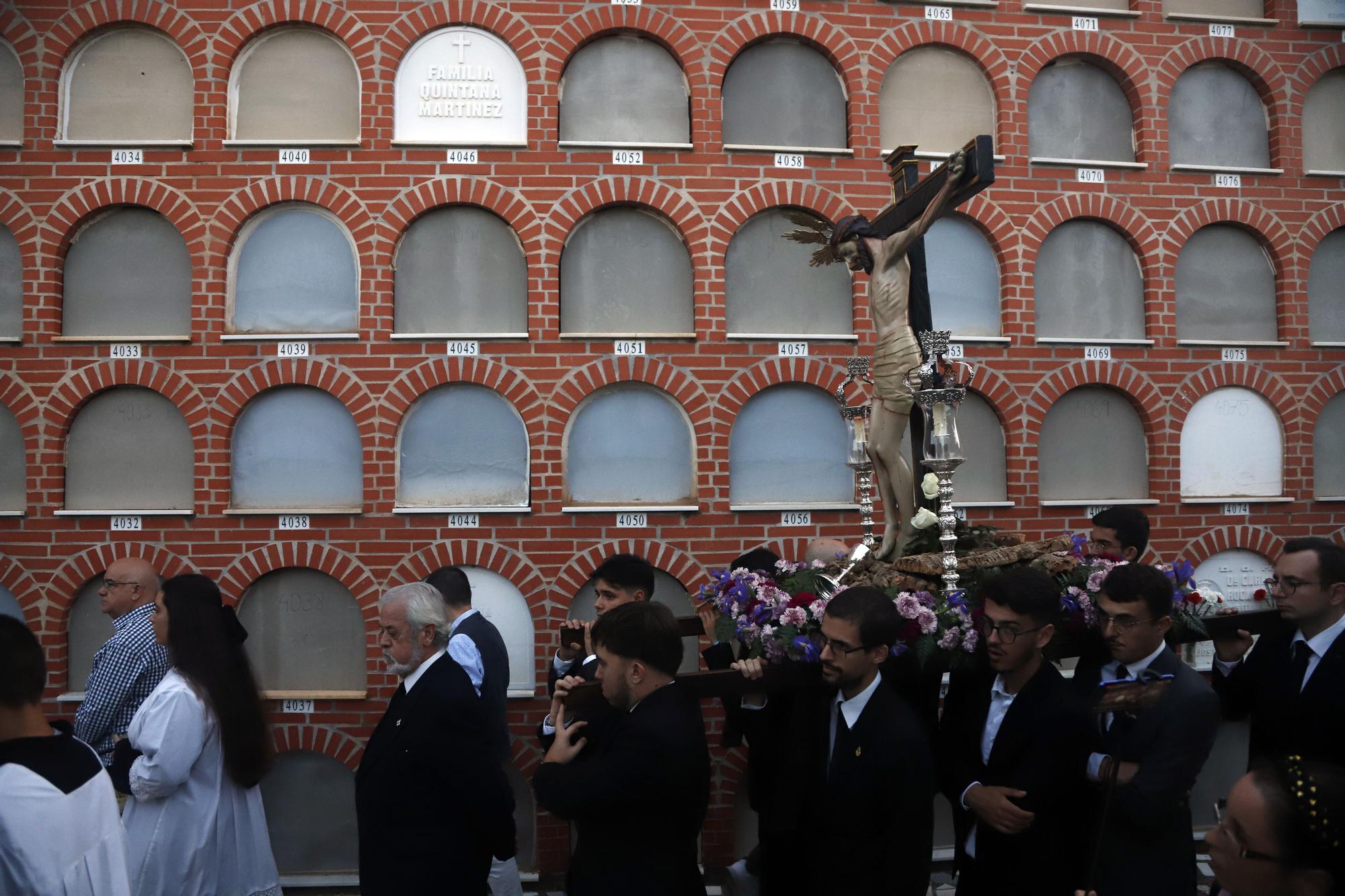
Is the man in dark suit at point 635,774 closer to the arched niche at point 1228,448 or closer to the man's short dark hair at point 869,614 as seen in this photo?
the man's short dark hair at point 869,614

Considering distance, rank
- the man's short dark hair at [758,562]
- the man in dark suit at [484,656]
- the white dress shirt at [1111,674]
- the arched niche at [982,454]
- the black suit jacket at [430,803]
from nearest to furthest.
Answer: the white dress shirt at [1111,674] < the black suit jacket at [430,803] < the man's short dark hair at [758,562] < the man in dark suit at [484,656] < the arched niche at [982,454]

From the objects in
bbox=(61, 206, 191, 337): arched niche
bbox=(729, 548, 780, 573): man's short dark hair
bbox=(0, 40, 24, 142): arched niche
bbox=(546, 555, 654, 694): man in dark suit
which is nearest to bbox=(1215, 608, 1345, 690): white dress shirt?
bbox=(729, 548, 780, 573): man's short dark hair

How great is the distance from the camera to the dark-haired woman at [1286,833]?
84.4 inches

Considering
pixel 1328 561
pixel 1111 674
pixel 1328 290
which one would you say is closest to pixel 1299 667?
pixel 1328 561

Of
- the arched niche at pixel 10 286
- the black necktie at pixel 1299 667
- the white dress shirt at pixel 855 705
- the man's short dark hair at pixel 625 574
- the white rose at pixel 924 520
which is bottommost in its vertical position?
the white dress shirt at pixel 855 705

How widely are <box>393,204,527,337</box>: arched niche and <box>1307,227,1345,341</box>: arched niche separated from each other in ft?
20.4

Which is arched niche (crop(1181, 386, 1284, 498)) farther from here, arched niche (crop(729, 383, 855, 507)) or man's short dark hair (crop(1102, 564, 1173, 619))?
man's short dark hair (crop(1102, 564, 1173, 619))

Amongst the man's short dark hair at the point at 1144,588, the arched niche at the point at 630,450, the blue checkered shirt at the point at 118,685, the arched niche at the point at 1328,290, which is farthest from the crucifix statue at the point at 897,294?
the arched niche at the point at 1328,290

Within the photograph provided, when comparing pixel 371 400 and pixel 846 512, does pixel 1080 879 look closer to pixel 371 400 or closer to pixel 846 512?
pixel 846 512

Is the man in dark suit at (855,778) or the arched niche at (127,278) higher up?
the arched niche at (127,278)

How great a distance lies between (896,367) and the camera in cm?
512

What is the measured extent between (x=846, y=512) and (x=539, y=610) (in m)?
2.35

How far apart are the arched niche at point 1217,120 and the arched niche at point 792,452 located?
3.50 metres

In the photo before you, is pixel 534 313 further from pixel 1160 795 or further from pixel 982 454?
pixel 1160 795
